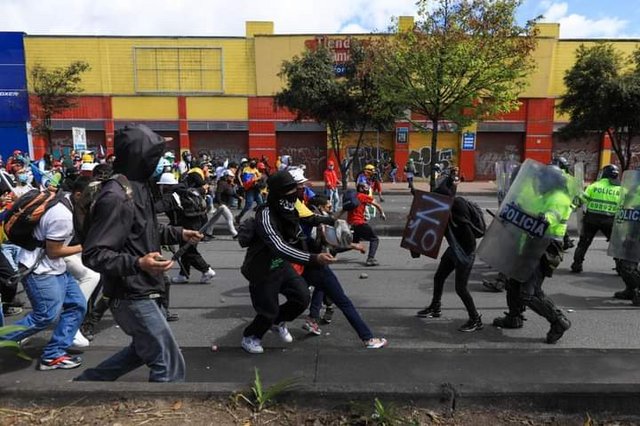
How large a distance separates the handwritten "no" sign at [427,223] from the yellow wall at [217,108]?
2650cm

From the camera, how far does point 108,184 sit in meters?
2.74

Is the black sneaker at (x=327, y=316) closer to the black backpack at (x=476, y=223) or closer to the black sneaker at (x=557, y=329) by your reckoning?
the black backpack at (x=476, y=223)

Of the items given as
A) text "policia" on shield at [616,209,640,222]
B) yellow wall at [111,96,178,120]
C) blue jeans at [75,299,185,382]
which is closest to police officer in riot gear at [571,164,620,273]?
text "policia" on shield at [616,209,640,222]

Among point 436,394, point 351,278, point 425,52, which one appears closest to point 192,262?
point 351,278

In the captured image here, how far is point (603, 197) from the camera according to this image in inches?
284

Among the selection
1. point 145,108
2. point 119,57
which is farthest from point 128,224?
point 119,57

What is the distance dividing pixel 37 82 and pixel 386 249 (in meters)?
26.6

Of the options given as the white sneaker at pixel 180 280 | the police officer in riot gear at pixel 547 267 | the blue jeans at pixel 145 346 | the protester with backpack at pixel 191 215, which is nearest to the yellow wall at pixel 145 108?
the white sneaker at pixel 180 280

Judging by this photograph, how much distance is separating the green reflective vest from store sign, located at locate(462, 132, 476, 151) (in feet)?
76.9

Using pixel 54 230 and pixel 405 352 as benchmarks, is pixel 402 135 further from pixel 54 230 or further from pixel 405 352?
pixel 54 230

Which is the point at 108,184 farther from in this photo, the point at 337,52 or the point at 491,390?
the point at 337,52

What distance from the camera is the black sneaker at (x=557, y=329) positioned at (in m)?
4.84

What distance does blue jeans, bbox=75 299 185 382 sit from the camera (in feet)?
9.56

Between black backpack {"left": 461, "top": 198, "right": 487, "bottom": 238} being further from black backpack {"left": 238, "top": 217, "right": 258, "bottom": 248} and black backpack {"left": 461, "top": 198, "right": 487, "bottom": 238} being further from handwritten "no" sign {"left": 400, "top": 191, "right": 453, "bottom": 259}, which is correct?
black backpack {"left": 238, "top": 217, "right": 258, "bottom": 248}
